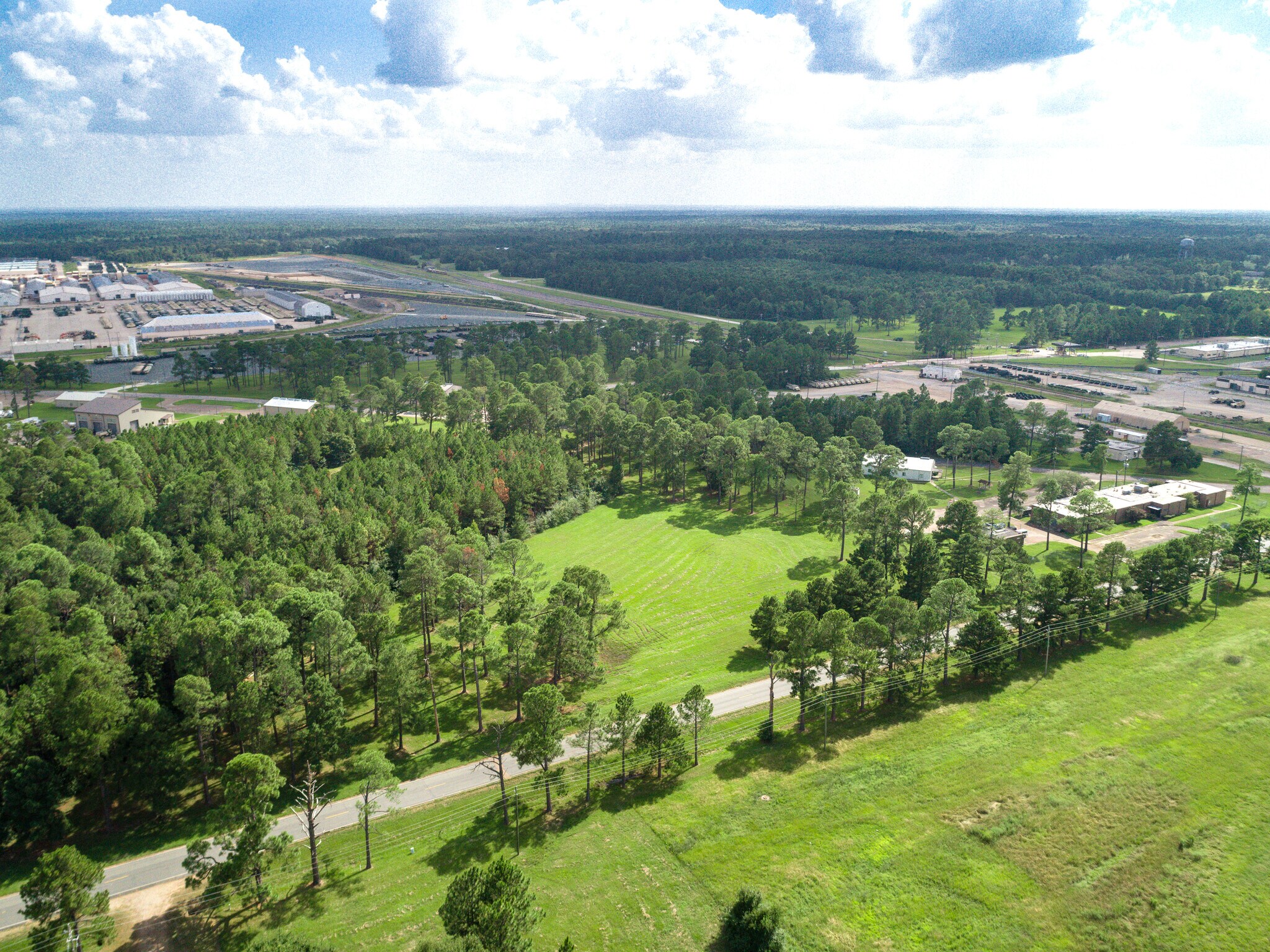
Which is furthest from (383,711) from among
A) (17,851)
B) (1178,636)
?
(1178,636)

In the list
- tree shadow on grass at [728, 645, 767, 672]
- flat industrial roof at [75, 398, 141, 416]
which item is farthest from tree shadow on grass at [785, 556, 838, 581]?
flat industrial roof at [75, 398, 141, 416]

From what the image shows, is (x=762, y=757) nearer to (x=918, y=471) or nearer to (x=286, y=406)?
(x=918, y=471)

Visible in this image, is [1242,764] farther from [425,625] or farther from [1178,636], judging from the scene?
[425,625]

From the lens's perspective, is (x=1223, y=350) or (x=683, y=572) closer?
(x=683, y=572)

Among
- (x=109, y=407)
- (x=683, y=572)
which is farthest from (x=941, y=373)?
(x=109, y=407)

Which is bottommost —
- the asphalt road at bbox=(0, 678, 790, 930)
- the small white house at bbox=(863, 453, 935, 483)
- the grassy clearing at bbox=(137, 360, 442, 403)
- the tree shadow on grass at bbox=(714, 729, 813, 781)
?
the asphalt road at bbox=(0, 678, 790, 930)

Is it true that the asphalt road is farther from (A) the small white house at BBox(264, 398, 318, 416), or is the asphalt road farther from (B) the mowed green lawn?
(A) the small white house at BBox(264, 398, 318, 416)

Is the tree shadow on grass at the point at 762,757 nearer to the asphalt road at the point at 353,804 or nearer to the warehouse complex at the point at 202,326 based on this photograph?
the asphalt road at the point at 353,804
